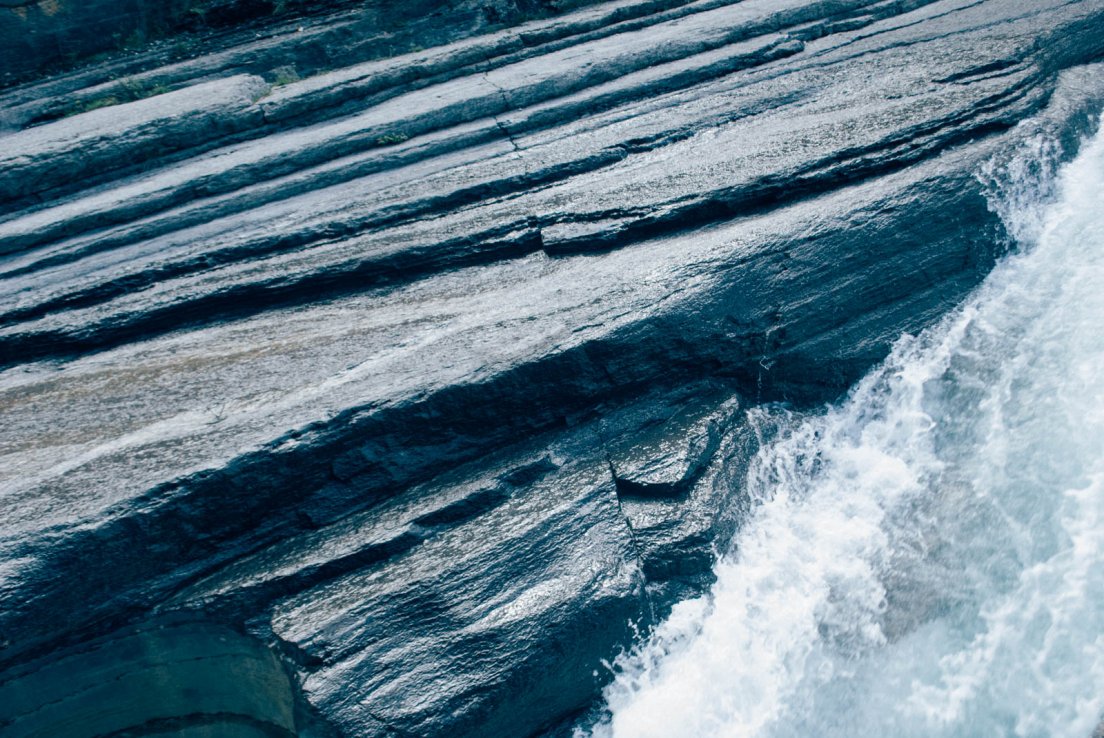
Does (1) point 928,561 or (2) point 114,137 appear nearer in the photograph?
(1) point 928,561

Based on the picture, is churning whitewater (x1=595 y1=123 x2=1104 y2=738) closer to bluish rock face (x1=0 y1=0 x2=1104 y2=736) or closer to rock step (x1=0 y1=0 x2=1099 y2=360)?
bluish rock face (x1=0 y1=0 x2=1104 y2=736)

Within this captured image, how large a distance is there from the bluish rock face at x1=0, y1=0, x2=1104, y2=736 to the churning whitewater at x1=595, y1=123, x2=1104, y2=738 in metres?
0.29

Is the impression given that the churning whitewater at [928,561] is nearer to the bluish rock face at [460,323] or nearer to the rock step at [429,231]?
the bluish rock face at [460,323]

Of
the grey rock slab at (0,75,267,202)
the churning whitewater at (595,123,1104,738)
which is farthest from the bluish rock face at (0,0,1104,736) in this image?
the churning whitewater at (595,123,1104,738)

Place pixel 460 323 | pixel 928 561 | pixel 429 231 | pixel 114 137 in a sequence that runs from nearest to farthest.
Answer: pixel 928 561, pixel 460 323, pixel 429 231, pixel 114 137

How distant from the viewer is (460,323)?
17.4ft

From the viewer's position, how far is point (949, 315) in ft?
18.9

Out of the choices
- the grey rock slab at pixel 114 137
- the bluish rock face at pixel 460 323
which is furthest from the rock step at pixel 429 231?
the grey rock slab at pixel 114 137

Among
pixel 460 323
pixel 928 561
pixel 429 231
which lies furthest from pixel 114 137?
pixel 928 561

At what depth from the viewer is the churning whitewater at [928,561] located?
4254mm

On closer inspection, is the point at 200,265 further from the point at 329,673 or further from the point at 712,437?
the point at 712,437

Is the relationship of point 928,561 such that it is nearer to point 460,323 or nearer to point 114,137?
point 460,323

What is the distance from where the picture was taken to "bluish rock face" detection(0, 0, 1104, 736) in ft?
14.4

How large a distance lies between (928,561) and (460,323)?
3303 mm
